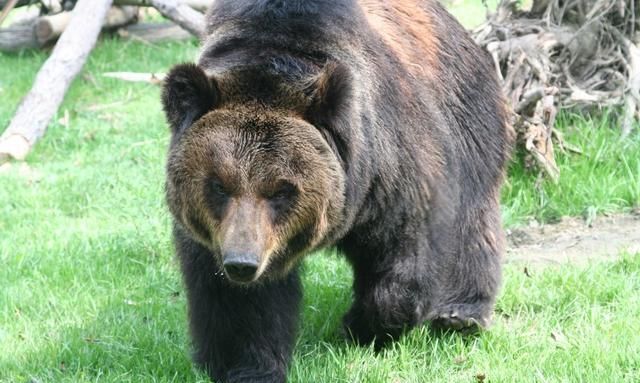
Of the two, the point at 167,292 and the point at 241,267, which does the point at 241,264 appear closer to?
the point at 241,267

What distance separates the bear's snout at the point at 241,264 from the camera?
482 cm

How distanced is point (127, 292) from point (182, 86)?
289cm

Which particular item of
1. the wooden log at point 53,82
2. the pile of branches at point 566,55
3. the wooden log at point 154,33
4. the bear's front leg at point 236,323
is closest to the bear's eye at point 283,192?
the bear's front leg at point 236,323

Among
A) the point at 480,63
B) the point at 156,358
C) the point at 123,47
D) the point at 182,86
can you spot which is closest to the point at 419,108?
the point at 480,63

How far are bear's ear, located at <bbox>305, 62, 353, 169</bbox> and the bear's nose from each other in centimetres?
82

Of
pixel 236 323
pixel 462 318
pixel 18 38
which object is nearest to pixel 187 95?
pixel 236 323

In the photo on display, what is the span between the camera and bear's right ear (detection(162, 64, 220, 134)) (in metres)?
5.12

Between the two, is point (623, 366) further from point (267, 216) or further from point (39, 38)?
point (39, 38)

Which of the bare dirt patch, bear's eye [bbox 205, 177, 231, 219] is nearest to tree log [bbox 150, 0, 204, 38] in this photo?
the bare dirt patch

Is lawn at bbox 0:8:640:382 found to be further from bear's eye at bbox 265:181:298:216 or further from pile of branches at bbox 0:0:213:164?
bear's eye at bbox 265:181:298:216

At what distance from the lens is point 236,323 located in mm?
5871

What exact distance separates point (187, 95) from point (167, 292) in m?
2.83

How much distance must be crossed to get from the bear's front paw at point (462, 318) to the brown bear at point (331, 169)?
Answer: 0.04 ft

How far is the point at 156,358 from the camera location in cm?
637
